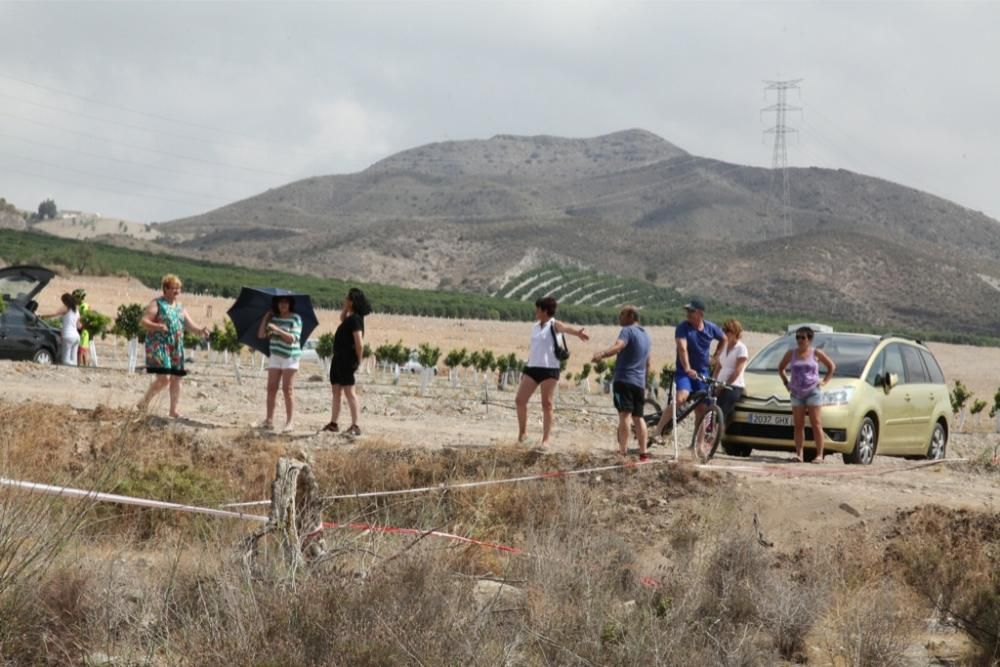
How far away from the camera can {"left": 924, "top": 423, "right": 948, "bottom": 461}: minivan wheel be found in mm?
17266

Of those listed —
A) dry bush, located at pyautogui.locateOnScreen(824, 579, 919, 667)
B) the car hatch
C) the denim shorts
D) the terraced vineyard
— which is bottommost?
dry bush, located at pyautogui.locateOnScreen(824, 579, 919, 667)

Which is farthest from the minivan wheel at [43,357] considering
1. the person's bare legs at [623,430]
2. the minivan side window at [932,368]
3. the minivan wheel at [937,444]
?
the minivan wheel at [937,444]

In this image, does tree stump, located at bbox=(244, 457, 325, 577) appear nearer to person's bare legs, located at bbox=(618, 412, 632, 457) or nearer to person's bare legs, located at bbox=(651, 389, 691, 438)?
person's bare legs, located at bbox=(618, 412, 632, 457)

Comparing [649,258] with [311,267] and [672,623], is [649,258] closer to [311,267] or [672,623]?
[311,267]

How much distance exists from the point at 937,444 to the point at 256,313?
868 centimetres

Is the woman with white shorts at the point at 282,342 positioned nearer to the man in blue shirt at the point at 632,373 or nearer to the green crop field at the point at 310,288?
the man in blue shirt at the point at 632,373

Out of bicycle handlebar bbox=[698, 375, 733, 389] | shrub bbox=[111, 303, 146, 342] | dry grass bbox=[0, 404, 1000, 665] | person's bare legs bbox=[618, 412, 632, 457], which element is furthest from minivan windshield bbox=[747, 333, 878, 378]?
shrub bbox=[111, 303, 146, 342]

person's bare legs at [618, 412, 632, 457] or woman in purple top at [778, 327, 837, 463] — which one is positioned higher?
woman in purple top at [778, 327, 837, 463]

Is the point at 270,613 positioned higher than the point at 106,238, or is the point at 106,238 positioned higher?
the point at 106,238

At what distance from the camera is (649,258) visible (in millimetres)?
166750

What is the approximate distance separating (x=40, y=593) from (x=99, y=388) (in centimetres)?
1222

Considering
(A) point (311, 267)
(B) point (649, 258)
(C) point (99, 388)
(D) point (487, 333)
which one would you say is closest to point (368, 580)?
(C) point (99, 388)

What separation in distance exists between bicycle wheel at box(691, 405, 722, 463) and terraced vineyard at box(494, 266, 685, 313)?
361 feet

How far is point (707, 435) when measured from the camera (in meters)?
14.6
